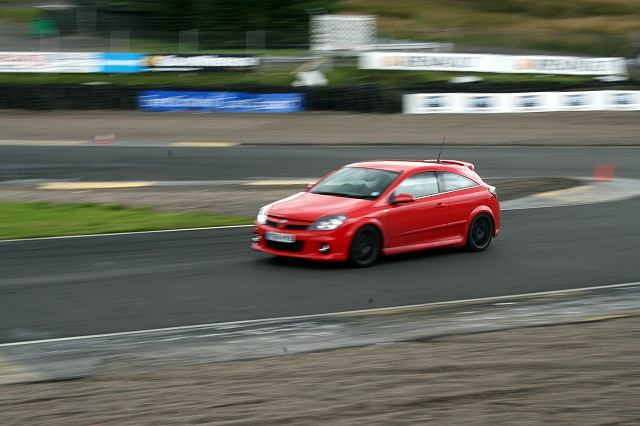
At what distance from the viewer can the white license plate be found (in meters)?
11.0

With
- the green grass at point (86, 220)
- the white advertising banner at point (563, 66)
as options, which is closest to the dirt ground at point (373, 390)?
the green grass at point (86, 220)

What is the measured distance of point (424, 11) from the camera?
2357 inches

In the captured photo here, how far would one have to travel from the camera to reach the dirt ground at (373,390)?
18.4 ft

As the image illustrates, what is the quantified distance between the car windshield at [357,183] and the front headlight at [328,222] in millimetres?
663

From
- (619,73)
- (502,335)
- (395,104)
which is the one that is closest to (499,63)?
(619,73)

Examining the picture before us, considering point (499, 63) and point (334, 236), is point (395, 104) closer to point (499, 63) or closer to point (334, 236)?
point (499, 63)

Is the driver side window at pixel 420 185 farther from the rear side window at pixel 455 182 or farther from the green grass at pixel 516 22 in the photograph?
the green grass at pixel 516 22

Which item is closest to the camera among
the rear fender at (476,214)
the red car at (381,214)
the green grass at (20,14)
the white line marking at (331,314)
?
the white line marking at (331,314)

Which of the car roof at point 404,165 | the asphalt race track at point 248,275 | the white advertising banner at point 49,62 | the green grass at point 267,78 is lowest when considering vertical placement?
the asphalt race track at point 248,275

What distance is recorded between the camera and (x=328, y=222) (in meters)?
10.9

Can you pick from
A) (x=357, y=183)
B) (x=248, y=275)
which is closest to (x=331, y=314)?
(x=248, y=275)

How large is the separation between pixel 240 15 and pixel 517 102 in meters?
18.6

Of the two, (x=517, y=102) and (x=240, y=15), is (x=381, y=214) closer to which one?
(x=517, y=102)

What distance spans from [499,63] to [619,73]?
5561mm
